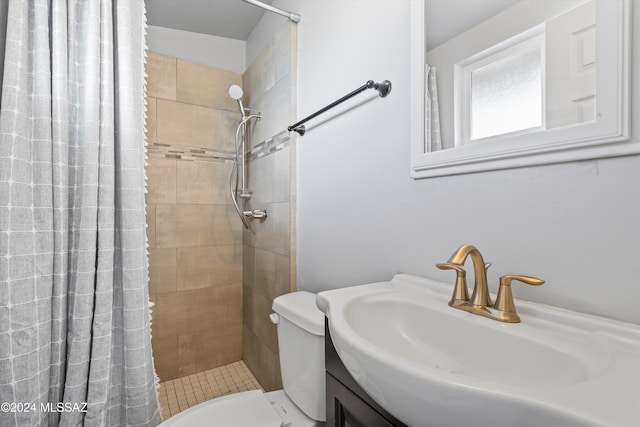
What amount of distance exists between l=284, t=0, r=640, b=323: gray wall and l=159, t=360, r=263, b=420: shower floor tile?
0.90 meters


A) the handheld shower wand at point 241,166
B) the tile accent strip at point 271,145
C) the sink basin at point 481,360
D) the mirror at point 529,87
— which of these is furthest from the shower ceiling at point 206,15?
the sink basin at point 481,360

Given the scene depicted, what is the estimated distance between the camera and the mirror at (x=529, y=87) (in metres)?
0.52

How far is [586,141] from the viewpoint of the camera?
21.5 inches

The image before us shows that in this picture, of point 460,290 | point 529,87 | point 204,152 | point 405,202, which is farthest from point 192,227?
point 529,87

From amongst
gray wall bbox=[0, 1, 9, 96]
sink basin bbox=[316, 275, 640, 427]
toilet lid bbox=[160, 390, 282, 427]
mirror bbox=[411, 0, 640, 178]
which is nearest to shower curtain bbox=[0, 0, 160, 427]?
gray wall bbox=[0, 1, 9, 96]

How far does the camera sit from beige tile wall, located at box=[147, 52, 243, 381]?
1899 mm

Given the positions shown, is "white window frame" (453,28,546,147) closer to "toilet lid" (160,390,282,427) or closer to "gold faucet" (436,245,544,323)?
"gold faucet" (436,245,544,323)

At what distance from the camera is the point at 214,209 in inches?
82.4

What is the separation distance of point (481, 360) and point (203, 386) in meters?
1.81

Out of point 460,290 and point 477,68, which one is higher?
point 477,68

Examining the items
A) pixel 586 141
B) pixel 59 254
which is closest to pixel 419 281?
pixel 586 141

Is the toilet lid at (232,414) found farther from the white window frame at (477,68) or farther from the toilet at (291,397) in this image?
the white window frame at (477,68)

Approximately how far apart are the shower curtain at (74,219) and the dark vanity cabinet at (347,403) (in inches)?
33.7

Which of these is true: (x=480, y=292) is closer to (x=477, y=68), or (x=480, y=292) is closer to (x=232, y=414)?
(x=477, y=68)
